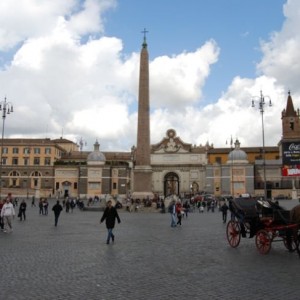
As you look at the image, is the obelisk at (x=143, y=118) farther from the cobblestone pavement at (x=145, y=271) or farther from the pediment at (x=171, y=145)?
the pediment at (x=171, y=145)

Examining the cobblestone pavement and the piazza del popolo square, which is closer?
the cobblestone pavement

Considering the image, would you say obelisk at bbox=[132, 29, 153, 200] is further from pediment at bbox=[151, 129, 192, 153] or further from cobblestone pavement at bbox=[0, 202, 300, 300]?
pediment at bbox=[151, 129, 192, 153]

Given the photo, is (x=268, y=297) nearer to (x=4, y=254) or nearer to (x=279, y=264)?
(x=279, y=264)

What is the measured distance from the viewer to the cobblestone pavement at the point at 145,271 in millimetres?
6867

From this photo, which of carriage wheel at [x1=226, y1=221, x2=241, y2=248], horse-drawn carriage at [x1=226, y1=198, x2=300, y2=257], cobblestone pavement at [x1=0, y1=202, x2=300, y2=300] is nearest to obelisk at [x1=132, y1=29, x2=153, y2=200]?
cobblestone pavement at [x1=0, y1=202, x2=300, y2=300]

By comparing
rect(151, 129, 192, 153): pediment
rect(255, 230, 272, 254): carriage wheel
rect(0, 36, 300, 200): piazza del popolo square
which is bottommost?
rect(255, 230, 272, 254): carriage wheel

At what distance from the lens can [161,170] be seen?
7919 centimetres

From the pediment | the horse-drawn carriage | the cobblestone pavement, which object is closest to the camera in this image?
the cobblestone pavement

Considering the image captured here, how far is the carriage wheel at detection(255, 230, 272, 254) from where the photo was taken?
1109cm

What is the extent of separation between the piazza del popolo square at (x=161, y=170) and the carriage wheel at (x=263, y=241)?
5542 centimetres

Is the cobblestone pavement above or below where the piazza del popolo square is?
below

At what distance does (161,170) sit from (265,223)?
6754cm

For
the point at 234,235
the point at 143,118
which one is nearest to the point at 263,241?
the point at 234,235

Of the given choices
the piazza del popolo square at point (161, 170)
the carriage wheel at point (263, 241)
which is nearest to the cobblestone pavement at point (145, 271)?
the carriage wheel at point (263, 241)
